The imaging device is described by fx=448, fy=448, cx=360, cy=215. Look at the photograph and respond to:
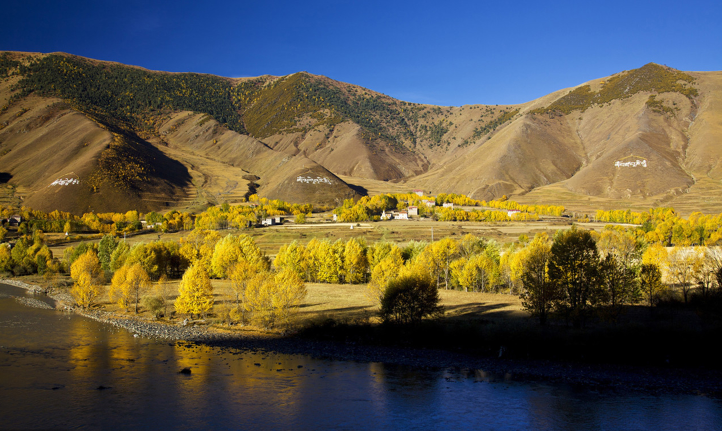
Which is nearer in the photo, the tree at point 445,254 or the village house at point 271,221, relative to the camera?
the tree at point 445,254

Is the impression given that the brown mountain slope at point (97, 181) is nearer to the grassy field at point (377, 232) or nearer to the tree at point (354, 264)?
the grassy field at point (377, 232)

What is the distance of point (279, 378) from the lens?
30.3 m

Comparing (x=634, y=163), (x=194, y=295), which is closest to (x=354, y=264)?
(x=194, y=295)

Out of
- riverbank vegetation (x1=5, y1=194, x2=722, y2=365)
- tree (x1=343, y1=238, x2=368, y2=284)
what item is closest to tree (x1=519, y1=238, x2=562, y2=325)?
riverbank vegetation (x1=5, y1=194, x2=722, y2=365)

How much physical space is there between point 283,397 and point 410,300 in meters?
16.9

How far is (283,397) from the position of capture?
87.9ft

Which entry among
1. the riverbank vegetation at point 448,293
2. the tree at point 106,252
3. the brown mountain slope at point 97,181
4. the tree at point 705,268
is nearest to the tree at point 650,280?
the riverbank vegetation at point 448,293

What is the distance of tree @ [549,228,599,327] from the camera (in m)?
38.1

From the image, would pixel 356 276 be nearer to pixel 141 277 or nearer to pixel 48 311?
pixel 141 277

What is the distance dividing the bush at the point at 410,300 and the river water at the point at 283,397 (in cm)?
806

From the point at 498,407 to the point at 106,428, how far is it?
69.3 feet

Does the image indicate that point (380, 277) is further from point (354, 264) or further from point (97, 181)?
point (97, 181)

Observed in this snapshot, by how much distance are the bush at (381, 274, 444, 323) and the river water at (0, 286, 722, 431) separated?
26.5 ft

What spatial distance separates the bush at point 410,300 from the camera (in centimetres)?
4075
